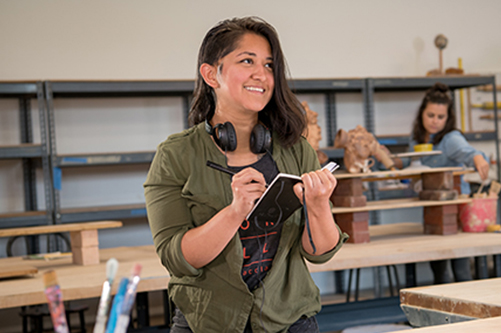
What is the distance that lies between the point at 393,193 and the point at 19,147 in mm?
3134

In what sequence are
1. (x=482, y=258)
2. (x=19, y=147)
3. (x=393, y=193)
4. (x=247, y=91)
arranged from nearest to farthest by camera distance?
1. (x=247, y=91)
2. (x=482, y=258)
3. (x=19, y=147)
4. (x=393, y=193)

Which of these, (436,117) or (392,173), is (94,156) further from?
(436,117)

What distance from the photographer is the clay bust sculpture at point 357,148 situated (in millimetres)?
2629

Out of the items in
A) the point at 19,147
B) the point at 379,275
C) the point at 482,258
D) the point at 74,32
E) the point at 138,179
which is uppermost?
the point at 74,32

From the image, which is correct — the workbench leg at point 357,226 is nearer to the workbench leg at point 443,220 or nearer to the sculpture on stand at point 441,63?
the workbench leg at point 443,220

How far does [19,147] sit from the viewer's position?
12.6ft

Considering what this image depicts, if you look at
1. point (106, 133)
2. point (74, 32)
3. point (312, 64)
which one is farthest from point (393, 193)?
point (74, 32)

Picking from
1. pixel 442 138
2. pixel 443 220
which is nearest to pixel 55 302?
pixel 443 220

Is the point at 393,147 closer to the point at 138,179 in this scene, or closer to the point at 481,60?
the point at 481,60

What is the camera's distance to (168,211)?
48.4 inches

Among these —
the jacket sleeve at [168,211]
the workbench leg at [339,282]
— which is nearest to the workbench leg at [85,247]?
the jacket sleeve at [168,211]

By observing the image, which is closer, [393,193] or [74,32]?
[74,32]

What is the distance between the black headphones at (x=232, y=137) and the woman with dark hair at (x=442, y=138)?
180 centimetres

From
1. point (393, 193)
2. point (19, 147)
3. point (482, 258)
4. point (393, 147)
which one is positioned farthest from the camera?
point (393, 147)
